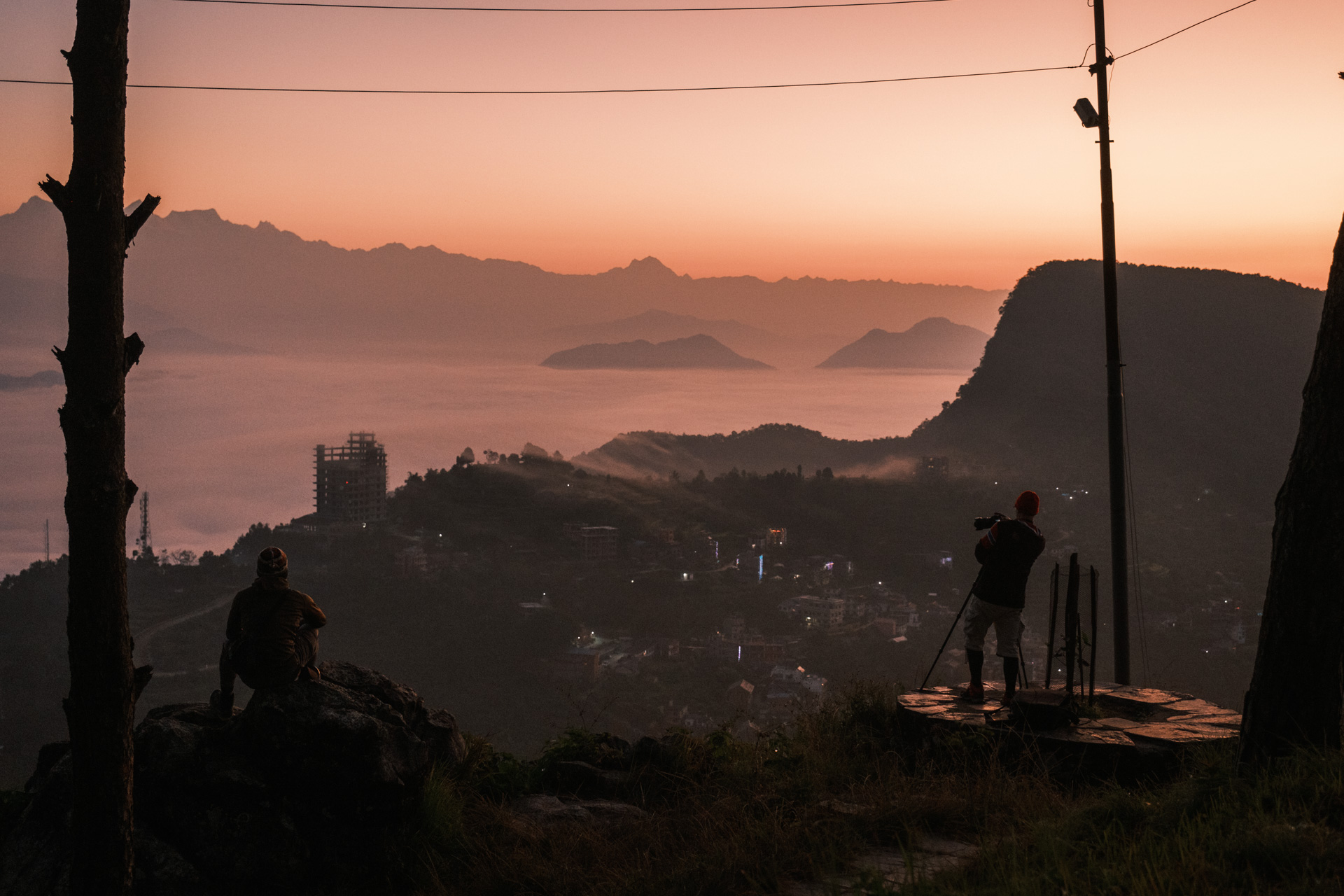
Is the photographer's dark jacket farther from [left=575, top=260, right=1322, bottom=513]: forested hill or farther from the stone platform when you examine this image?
[left=575, top=260, right=1322, bottom=513]: forested hill

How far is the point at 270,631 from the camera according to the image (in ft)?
19.7

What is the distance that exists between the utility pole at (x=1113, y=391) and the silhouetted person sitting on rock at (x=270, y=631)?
340 inches

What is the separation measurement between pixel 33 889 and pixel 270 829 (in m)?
1.31

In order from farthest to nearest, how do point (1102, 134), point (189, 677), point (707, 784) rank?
point (189, 677)
point (1102, 134)
point (707, 784)

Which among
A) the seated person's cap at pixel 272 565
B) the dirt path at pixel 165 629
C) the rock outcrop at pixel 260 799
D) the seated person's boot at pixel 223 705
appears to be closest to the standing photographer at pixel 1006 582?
the rock outcrop at pixel 260 799

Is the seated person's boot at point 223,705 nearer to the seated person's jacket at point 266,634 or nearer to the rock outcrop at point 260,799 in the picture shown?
the rock outcrop at point 260,799

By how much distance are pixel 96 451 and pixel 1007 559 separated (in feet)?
22.3

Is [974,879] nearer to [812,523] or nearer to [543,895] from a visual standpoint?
[543,895]

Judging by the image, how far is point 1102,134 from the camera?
37.1 ft

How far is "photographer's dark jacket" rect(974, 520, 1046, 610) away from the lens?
7.53 metres

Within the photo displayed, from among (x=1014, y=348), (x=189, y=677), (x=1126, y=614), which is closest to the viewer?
(x=1126, y=614)

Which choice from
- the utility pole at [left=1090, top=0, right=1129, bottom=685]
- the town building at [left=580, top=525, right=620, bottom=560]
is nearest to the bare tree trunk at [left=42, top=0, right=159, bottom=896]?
the utility pole at [left=1090, top=0, right=1129, bottom=685]

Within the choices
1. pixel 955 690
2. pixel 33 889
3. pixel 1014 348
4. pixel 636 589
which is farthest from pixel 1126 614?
pixel 1014 348

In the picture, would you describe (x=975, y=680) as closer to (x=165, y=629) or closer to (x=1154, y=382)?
(x=165, y=629)
